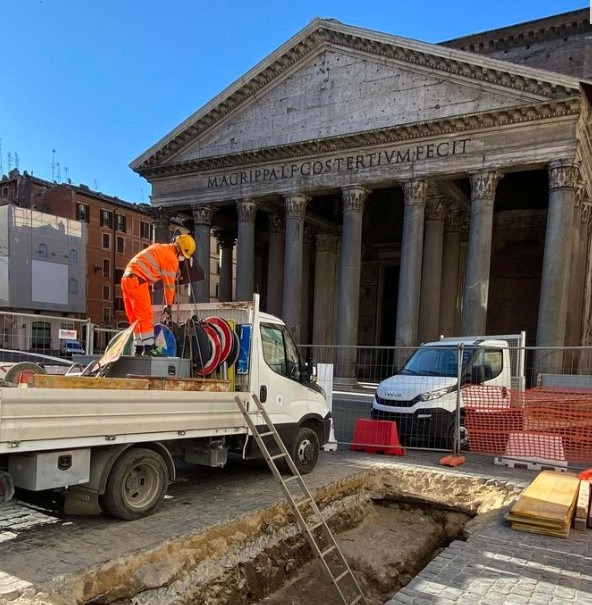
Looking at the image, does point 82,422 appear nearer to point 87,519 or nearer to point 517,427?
point 87,519

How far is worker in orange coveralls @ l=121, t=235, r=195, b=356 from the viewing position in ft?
19.0

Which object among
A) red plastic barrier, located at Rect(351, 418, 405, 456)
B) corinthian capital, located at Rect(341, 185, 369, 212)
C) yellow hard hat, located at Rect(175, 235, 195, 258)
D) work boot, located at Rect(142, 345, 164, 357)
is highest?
corinthian capital, located at Rect(341, 185, 369, 212)

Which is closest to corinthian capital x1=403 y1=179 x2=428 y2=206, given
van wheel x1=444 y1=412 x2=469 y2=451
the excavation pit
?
van wheel x1=444 y1=412 x2=469 y2=451

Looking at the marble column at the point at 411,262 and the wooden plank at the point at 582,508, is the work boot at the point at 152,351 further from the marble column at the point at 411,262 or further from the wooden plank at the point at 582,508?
the marble column at the point at 411,262

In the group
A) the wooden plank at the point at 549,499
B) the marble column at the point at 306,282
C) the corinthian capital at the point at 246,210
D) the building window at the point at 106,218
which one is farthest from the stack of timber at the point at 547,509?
the building window at the point at 106,218

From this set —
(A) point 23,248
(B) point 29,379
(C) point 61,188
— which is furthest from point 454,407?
(C) point 61,188

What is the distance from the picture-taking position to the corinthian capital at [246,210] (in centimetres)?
2211

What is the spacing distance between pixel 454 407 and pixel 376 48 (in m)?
15.2

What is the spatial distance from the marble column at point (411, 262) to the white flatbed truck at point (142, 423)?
11.7 metres

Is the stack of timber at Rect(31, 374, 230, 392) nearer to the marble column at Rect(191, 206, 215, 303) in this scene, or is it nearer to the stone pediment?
the stone pediment

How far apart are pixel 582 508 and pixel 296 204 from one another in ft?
55.9

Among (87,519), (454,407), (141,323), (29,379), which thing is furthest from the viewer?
(454,407)

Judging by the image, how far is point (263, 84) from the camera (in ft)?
70.2

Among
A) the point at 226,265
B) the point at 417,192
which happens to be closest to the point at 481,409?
the point at 417,192
